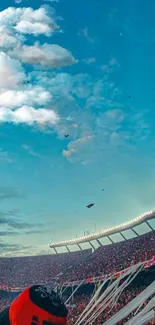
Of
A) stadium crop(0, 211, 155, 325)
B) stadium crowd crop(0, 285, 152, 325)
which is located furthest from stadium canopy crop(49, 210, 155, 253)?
stadium crowd crop(0, 285, 152, 325)

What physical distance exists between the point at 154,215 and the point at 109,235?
13322 mm

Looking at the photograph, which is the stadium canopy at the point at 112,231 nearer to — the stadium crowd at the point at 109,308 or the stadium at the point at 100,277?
the stadium at the point at 100,277

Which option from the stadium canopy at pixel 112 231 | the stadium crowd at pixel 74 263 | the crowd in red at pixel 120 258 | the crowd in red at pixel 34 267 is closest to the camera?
the crowd in red at pixel 120 258

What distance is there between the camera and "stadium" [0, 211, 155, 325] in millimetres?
25562

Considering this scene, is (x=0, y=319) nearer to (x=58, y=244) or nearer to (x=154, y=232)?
(x=154, y=232)

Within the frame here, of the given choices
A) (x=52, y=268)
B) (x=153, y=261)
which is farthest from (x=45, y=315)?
(x=52, y=268)

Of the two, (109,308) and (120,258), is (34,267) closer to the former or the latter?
(120,258)

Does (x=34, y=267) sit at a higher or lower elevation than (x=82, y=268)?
lower

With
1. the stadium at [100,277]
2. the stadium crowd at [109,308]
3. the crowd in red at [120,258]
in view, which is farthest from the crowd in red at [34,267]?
the stadium crowd at [109,308]

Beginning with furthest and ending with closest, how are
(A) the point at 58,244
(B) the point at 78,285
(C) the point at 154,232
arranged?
(A) the point at 58,244
(C) the point at 154,232
(B) the point at 78,285

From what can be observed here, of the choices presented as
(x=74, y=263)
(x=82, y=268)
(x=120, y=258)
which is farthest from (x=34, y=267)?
(x=120, y=258)

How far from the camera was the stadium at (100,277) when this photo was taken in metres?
25.6

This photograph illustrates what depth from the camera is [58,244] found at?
7062cm

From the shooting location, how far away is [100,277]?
37000 millimetres
